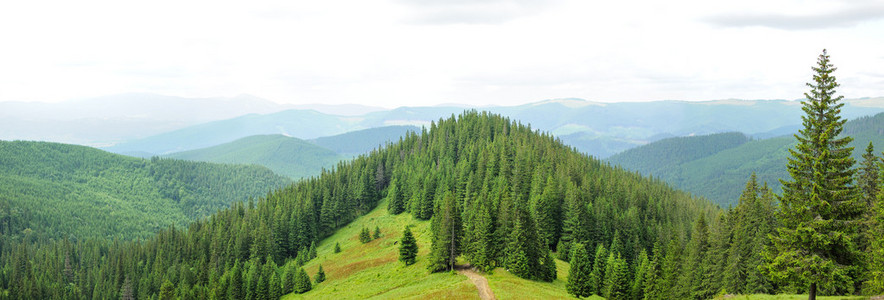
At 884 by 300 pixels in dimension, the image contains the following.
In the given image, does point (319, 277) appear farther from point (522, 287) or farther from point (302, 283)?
point (522, 287)

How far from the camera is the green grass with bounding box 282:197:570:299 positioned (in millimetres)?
60312

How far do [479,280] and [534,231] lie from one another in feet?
40.1

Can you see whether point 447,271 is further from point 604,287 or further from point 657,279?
point 657,279

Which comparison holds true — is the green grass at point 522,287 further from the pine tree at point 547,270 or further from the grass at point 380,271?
the grass at point 380,271

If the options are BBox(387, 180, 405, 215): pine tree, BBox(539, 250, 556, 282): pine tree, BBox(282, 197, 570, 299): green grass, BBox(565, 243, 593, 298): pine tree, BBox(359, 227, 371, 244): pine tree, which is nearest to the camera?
BBox(282, 197, 570, 299): green grass

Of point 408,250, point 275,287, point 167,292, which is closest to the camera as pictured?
point 408,250

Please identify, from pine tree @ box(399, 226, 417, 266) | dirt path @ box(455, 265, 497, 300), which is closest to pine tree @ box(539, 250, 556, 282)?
dirt path @ box(455, 265, 497, 300)

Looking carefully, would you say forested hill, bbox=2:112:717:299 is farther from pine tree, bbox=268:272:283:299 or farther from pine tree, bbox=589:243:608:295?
pine tree, bbox=589:243:608:295

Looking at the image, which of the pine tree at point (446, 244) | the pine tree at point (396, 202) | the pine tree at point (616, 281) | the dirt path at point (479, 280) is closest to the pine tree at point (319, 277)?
the pine tree at point (446, 244)

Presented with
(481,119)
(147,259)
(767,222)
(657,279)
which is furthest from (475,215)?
(147,259)

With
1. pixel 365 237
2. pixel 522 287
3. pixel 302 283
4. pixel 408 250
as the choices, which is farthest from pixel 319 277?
pixel 522 287

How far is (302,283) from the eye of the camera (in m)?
90.9

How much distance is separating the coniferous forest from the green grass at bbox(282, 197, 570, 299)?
9.62ft

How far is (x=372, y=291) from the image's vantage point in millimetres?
72312
